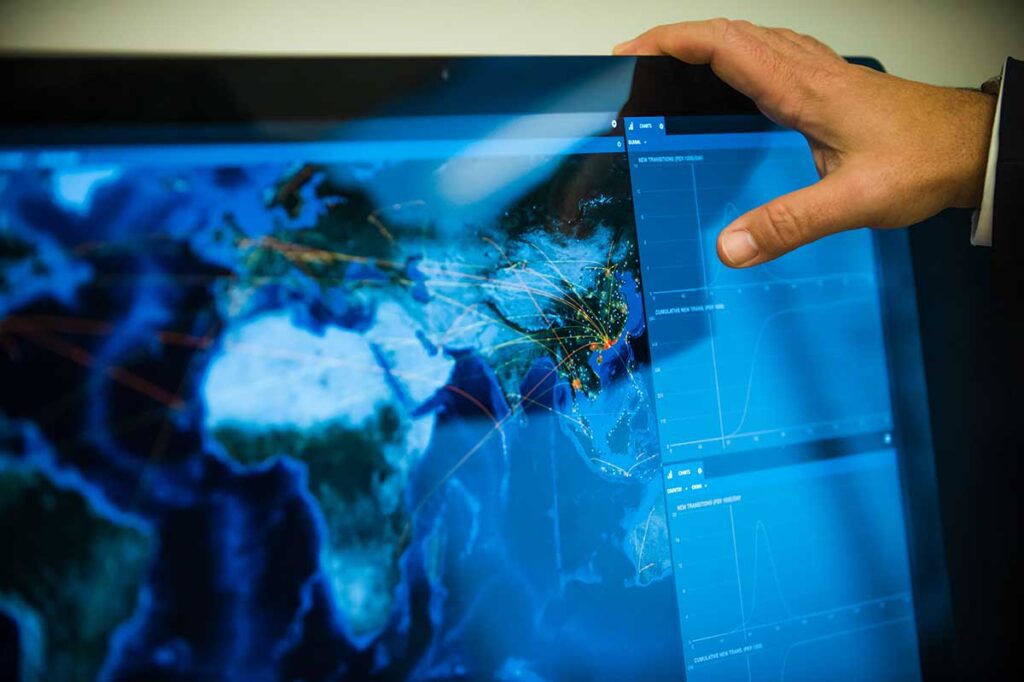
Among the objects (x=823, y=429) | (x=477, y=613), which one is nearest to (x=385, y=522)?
(x=477, y=613)

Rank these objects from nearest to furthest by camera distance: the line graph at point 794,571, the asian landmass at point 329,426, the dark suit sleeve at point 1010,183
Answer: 1. the asian landmass at point 329,426
2. the line graph at point 794,571
3. the dark suit sleeve at point 1010,183

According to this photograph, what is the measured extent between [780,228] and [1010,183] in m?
0.27

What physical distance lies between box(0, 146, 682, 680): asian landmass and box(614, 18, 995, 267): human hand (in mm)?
176

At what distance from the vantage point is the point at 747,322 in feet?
2.05

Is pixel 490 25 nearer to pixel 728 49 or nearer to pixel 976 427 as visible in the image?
pixel 728 49

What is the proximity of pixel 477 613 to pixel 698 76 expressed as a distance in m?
0.45

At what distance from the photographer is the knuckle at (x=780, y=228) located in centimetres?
60

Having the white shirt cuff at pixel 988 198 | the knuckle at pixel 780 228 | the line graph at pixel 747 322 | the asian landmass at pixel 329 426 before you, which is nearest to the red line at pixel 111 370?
the asian landmass at pixel 329 426

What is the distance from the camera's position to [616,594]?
0.56 meters

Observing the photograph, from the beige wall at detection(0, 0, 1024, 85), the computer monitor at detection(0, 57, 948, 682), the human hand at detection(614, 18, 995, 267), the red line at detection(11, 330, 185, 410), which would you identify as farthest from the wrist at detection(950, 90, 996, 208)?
the red line at detection(11, 330, 185, 410)

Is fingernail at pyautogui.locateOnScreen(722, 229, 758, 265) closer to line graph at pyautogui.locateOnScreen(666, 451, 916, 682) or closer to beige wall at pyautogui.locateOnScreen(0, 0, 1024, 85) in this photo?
line graph at pyautogui.locateOnScreen(666, 451, 916, 682)

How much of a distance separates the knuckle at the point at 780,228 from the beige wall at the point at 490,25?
1.12ft

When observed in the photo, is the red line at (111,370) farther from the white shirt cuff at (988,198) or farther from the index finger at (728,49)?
the white shirt cuff at (988,198)

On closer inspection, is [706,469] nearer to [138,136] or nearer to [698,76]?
[698,76]
